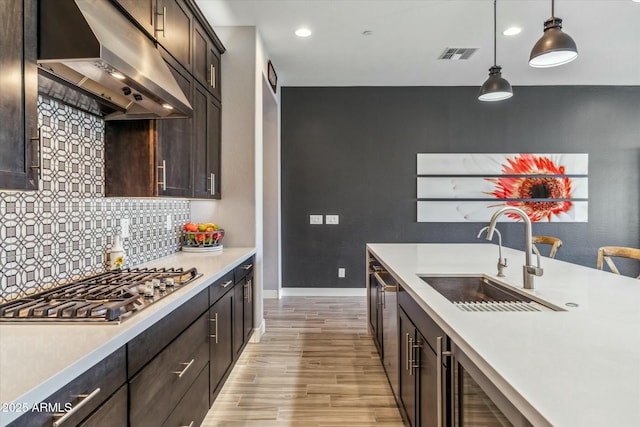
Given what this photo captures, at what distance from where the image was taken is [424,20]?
10.2 feet

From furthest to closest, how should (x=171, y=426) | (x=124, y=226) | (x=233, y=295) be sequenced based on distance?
1. (x=233, y=295)
2. (x=124, y=226)
3. (x=171, y=426)

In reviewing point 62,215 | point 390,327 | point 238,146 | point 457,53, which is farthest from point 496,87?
point 62,215

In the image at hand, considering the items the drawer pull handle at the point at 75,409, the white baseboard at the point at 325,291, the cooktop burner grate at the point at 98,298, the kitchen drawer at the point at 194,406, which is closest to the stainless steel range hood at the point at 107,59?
the cooktop burner grate at the point at 98,298

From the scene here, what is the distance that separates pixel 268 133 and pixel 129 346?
3.86 meters

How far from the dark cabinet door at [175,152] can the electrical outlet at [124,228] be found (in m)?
0.34

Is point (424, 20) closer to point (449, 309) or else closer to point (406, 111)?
point (406, 111)

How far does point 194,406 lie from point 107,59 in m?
1.59

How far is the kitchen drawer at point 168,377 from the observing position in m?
1.19

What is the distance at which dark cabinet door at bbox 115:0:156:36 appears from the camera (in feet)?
5.67

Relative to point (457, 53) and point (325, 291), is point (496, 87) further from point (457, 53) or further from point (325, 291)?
point (325, 291)

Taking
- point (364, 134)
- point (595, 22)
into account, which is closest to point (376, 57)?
point (364, 134)

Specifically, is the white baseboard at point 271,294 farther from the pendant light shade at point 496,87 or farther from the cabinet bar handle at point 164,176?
the pendant light shade at point 496,87

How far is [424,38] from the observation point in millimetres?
3469

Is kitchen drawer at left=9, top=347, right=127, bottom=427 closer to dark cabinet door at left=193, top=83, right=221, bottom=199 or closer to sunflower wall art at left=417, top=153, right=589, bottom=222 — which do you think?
dark cabinet door at left=193, top=83, right=221, bottom=199
